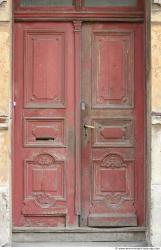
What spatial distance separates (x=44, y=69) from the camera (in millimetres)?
8438

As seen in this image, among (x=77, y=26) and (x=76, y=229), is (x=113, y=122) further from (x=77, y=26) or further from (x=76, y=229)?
(x=76, y=229)

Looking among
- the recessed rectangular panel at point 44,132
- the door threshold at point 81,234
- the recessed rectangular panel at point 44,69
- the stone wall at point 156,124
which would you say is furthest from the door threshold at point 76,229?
the recessed rectangular panel at point 44,69

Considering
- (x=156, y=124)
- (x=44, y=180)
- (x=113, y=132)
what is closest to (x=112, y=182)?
(x=113, y=132)

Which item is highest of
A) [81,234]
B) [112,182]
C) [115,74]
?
[115,74]

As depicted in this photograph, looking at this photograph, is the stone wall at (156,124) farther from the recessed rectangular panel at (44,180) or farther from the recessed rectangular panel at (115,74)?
the recessed rectangular panel at (44,180)

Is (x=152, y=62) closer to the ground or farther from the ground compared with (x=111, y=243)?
farther from the ground

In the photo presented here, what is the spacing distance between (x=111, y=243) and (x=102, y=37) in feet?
7.67

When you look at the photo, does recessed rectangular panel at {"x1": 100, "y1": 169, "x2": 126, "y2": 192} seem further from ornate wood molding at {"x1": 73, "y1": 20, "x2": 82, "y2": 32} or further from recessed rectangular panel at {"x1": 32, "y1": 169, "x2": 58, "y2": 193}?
ornate wood molding at {"x1": 73, "y1": 20, "x2": 82, "y2": 32}

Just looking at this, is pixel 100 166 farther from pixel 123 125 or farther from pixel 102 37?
pixel 102 37

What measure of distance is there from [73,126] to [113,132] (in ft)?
1.52

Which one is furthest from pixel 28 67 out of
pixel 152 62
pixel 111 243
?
pixel 111 243

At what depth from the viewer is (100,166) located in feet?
27.8

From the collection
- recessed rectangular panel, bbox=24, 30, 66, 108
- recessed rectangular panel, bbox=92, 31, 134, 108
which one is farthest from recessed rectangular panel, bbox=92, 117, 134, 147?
recessed rectangular panel, bbox=24, 30, 66, 108

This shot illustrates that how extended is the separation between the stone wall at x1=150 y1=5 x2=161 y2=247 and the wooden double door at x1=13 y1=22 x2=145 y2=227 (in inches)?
18.8
